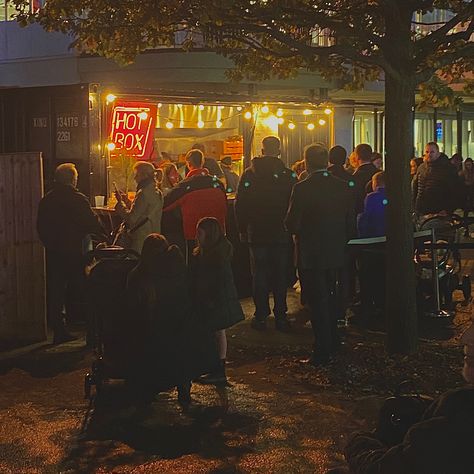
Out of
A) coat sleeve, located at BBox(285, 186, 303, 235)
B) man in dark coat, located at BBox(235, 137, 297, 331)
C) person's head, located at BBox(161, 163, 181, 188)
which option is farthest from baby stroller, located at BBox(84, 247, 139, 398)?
person's head, located at BBox(161, 163, 181, 188)

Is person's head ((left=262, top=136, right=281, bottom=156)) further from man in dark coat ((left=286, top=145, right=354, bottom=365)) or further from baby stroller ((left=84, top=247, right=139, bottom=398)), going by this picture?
baby stroller ((left=84, top=247, right=139, bottom=398))

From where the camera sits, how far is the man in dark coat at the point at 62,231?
934 cm

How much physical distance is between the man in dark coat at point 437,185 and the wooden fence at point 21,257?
733cm

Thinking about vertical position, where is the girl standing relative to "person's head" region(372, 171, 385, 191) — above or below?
below

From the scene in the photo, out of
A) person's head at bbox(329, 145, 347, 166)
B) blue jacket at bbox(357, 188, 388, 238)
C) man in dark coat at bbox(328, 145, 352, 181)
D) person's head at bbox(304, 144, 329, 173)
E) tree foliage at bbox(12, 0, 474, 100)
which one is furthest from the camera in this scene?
person's head at bbox(329, 145, 347, 166)

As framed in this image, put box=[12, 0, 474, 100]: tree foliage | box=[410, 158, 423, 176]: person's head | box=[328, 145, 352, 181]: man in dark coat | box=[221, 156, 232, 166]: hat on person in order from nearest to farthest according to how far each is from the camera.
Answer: box=[12, 0, 474, 100]: tree foliage
box=[328, 145, 352, 181]: man in dark coat
box=[221, 156, 232, 166]: hat on person
box=[410, 158, 423, 176]: person's head

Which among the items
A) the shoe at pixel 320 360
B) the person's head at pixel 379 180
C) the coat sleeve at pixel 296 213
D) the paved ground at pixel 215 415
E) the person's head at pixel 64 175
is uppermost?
→ the person's head at pixel 64 175

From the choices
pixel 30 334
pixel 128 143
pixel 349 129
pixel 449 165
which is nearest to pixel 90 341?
pixel 30 334

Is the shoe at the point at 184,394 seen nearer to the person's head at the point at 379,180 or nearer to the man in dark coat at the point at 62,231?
the man in dark coat at the point at 62,231

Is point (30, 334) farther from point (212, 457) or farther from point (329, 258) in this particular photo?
point (212, 457)

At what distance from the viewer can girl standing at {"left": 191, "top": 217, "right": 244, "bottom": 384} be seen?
7.50m

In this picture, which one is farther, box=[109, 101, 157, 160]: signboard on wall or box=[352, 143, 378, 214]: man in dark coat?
box=[109, 101, 157, 160]: signboard on wall

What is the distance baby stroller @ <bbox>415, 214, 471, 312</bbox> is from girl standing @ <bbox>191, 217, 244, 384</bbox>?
3.19m

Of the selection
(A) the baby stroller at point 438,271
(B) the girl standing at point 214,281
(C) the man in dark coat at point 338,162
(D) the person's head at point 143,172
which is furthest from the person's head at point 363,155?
(B) the girl standing at point 214,281
